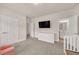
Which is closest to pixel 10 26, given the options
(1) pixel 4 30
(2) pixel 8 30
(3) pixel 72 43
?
(2) pixel 8 30

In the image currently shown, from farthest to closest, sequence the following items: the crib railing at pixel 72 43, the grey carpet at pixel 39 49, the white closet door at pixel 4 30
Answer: the white closet door at pixel 4 30 < the crib railing at pixel 72 43 < the grey carpet at pixel 39 49

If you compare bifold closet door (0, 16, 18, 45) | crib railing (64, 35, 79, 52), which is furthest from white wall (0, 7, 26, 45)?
crib railing (64, 35, 79, 52)

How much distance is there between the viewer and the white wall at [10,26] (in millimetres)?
4431

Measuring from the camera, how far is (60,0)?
115 centimetres

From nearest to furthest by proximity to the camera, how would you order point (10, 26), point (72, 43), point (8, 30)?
point (72, 43) < point (8, 30) < point (10, 26)

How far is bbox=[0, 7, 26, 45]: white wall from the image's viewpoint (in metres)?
4.43

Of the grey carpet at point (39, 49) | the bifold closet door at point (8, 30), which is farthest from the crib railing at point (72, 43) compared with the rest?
the bifold closet door at point (8, 30)

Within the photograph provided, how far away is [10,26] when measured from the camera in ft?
16.3

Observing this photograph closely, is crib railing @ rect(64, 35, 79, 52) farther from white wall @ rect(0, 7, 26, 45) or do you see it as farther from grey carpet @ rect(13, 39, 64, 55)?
white wall @ rect(0, 7, 26, 45)

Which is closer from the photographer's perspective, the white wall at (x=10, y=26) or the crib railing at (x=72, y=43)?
the crib railing at (x=72, y=43)

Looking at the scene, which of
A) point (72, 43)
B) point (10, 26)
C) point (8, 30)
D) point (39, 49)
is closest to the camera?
point (72, 43)

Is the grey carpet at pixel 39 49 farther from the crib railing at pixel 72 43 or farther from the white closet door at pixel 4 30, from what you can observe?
the white closet door at pixel 4 30

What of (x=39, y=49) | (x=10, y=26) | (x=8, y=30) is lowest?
(x=39, y=49)

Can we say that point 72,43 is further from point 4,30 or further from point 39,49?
point 4,30
